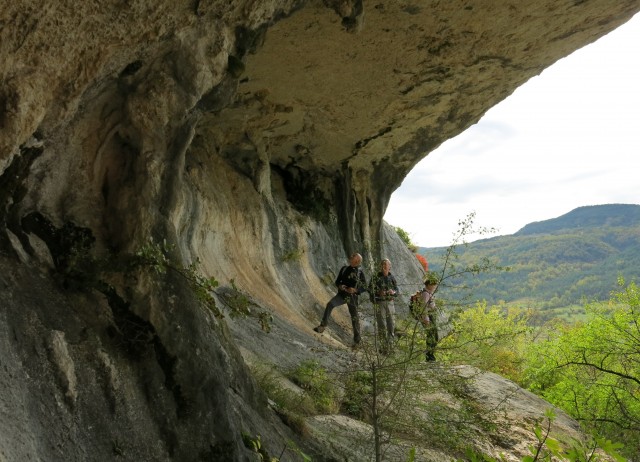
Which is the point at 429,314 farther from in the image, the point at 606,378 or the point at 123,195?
the point at 606,378

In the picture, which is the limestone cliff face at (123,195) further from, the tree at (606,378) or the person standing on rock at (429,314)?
the tree at (606,378)

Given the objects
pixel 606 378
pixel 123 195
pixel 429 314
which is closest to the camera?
pixel 123 195

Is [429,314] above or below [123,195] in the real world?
below

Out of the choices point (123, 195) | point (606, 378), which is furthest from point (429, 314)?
point (606, 378)

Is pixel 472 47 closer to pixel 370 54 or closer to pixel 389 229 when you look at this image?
pixel 370 54

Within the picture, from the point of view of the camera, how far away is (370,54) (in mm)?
9688

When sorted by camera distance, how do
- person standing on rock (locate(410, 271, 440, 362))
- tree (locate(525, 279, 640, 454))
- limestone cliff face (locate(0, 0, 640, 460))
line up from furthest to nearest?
1. tree (locate(525, 279, 640, 454))
2. person standing on rock (locate(410, 271, 440, 362))
3. limestone cliff face (locate(0, 0, 640, 460))

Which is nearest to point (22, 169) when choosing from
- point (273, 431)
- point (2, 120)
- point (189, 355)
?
point (2, 120)

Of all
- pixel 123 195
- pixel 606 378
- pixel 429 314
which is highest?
pixel 123 195

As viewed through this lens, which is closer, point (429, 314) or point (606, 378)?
point (429, 314)

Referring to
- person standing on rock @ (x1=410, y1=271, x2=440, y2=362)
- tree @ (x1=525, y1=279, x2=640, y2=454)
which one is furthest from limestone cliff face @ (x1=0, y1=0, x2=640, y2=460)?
tree @ (x1=525, y1=279, x2=640, y2=454)

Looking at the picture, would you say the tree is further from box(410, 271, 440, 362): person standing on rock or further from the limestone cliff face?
the limestone cliff face

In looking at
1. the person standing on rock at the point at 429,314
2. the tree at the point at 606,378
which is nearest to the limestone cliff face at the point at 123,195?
the person standing on rock at the point at 429,314

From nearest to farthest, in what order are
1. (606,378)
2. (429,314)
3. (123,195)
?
(123,195), (429,314), (606,378)
